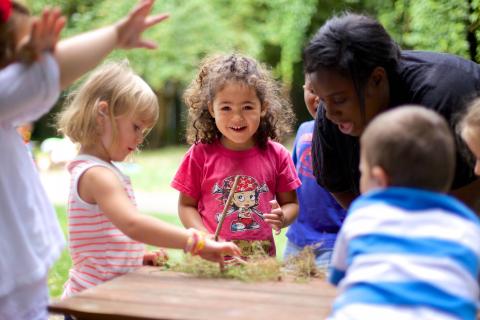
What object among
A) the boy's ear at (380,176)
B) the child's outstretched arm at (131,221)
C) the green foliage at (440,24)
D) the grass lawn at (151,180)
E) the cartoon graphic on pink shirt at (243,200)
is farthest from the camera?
the grass lawn at (151,180)

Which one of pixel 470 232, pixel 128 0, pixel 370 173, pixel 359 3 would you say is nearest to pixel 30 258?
pixel 370 173

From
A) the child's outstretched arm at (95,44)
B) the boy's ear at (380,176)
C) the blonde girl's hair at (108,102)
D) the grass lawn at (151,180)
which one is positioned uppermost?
the child's outstretched arm at (95,44)

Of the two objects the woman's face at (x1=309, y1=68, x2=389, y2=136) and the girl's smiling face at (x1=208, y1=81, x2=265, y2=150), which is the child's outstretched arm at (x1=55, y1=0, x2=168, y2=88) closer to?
the woman's face at (x1=309, y1=68, x2=389, y2=136)

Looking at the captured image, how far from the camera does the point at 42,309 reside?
2.10m

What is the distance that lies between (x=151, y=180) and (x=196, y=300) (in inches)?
329

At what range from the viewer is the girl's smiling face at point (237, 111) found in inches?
122

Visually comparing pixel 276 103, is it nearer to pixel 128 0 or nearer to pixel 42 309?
pixel 42 309

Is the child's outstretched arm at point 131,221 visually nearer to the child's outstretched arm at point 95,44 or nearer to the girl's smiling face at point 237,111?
the child's outstretched arm at point 95,44

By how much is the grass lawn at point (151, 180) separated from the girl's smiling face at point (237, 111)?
231 centimetres

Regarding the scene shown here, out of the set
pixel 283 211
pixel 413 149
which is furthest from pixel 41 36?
pixel 283 211

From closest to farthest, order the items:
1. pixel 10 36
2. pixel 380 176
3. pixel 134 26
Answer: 1. pixel 380 176
2. pixel 10 36
3. pixel 134 26

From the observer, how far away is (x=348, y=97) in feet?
8.36

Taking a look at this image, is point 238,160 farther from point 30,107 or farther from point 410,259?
point 410,259

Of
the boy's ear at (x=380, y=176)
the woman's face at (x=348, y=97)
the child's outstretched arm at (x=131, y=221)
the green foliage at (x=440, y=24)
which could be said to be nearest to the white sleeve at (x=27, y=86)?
the child's outstretched arm at (x=131, y=221)
